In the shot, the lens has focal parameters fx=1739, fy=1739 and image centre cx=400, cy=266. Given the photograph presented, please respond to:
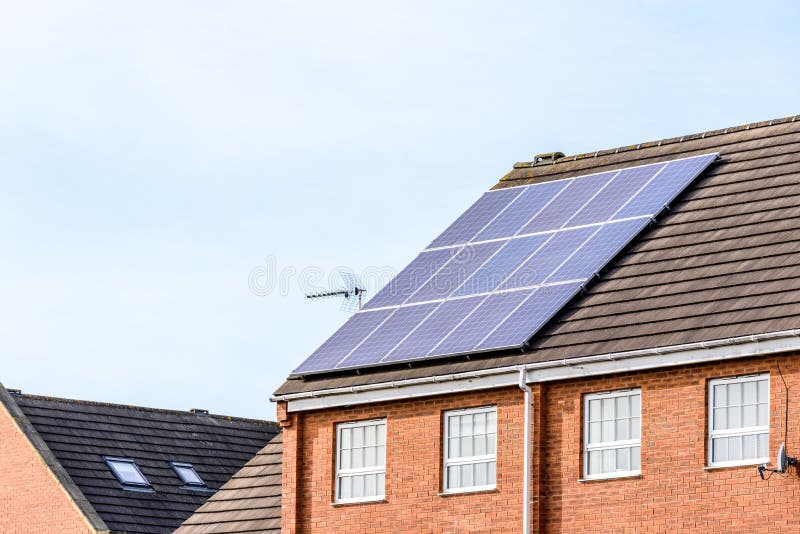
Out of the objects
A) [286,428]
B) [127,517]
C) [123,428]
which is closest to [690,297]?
[286,428]

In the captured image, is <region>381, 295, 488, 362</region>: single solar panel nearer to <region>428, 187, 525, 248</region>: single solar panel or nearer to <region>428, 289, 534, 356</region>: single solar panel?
<region>428, 289, 534, 356</region>: single solar panel

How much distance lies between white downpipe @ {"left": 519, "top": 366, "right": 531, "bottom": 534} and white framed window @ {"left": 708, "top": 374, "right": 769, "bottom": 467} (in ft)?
10.4

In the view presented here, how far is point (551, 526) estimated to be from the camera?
1082 inches

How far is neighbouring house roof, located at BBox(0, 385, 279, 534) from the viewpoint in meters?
41.8

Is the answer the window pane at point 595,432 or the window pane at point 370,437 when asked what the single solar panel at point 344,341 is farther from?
the window pane at point 595,432

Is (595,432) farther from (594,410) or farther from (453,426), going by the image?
(453,426)

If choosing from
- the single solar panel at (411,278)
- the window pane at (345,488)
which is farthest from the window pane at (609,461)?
the single solar panel at (411,278)

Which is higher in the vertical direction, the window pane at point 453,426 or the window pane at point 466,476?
the window pane at point 453,426

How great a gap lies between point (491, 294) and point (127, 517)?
15.0 m

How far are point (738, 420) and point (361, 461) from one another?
718 cm

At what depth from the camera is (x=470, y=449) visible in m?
28.8

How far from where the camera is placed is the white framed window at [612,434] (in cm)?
2688

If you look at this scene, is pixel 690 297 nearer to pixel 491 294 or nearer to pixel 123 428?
pixel 491 294

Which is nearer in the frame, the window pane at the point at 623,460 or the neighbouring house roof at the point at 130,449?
the window pane at the point at 623,460
